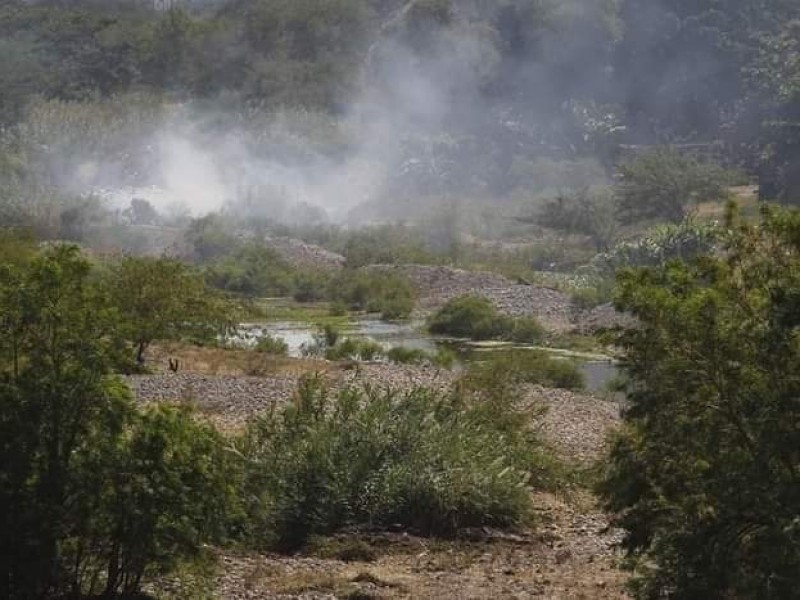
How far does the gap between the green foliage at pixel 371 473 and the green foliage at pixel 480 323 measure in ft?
123

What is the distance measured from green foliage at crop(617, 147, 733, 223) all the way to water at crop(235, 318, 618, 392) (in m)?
30.4

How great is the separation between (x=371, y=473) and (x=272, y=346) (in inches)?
1142

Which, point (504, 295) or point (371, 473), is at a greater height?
point (504, 295)

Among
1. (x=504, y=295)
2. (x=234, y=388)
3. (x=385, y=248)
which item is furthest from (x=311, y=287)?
(x=234, y=388)

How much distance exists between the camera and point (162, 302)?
42469 mm

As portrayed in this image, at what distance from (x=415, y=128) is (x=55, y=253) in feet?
384

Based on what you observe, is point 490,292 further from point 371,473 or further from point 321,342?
point 371,473

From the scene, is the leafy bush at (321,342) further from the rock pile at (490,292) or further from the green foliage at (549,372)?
the rock pile at (490,292)

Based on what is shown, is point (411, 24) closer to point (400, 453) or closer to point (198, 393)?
point (198, 393)

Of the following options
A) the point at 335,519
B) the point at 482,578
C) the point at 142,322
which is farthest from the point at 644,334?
the point at 142,322

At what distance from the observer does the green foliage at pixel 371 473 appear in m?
22.7

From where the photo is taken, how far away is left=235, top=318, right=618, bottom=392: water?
5250 centimetres

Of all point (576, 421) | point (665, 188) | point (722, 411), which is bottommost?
point (576, 421)

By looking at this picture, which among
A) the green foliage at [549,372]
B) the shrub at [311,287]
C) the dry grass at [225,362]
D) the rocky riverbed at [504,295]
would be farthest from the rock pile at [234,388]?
the shrub at [311,287]
